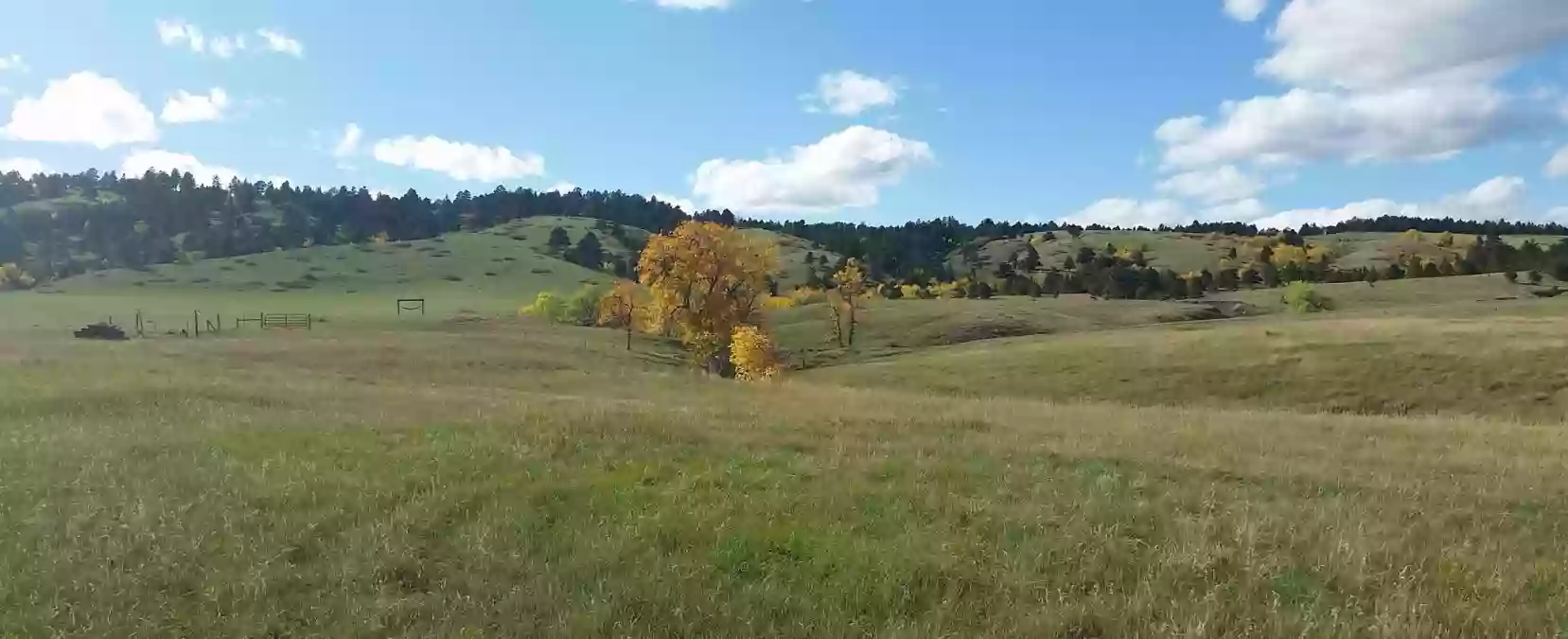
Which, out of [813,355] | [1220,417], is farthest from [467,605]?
[813,355]

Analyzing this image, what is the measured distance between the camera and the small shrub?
10675cm

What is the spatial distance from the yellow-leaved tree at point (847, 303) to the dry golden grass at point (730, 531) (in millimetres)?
87707

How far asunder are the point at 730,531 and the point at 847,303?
99.1 metres

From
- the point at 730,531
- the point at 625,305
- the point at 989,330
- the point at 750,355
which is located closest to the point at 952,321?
the point at 989,330

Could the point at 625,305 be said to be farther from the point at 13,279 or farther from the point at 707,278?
the point at 13,279

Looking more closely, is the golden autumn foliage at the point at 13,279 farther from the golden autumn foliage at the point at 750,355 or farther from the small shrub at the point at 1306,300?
the small shrub at the point at 1306,300

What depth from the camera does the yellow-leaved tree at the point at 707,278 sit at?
71.7 m

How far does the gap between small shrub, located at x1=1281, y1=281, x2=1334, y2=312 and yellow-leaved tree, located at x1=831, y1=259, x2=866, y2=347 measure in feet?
160

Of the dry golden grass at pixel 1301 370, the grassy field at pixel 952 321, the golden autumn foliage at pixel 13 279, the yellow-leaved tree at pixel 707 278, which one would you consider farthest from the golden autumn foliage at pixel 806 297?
the golden autumn foliage at pixel 13 279

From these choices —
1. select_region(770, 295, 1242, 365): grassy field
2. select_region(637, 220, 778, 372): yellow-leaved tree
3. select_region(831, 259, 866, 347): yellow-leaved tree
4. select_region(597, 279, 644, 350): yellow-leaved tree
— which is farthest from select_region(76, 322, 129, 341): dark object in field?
select_region(831, 259, 866, 347): yellow-leaved tree

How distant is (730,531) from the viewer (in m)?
10.3

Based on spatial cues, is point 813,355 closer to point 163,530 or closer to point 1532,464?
point 1532,464

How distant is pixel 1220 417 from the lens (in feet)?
84.2

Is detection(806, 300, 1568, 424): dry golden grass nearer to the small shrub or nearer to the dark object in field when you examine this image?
the small shrub
